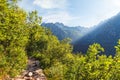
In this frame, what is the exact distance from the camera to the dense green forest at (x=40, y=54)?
77.8 feet

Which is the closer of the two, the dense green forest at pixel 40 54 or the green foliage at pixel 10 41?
the dense green forest at pixel 40 54

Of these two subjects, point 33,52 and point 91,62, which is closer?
point 91,62

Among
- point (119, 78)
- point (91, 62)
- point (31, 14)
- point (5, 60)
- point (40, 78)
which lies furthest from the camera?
point (31, 14)

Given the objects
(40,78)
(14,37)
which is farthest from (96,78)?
(40,78)

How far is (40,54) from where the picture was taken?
107062 millimetres

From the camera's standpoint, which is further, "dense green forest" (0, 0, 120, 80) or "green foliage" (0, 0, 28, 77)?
"green foliage" (0, 0, 28, 77)

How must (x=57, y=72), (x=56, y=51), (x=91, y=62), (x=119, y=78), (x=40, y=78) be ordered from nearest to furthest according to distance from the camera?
(x=119, y=78)
(x=91, y=62)
(x=57, y=72)
(x=40, y=78)
(x=56, y=51)

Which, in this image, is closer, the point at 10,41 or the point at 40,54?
the point at 10,41

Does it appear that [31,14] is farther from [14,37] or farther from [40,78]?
[14,37]

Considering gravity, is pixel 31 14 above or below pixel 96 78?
above

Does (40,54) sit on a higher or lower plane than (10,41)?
lower

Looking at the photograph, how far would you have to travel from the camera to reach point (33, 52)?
374ft

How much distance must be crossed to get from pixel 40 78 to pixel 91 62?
62141 millimetres

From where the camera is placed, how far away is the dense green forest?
23.7m
